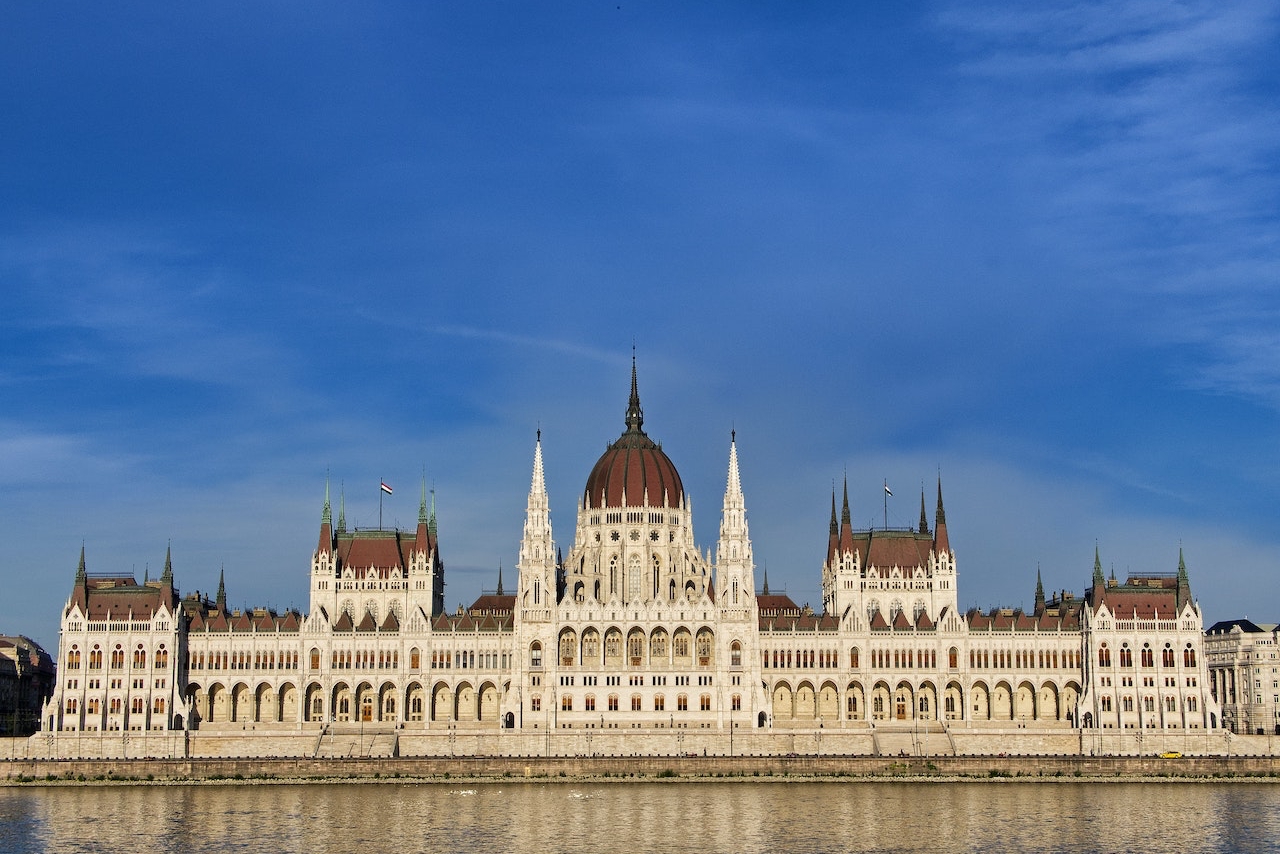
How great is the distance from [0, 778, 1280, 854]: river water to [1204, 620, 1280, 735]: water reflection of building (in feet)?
155

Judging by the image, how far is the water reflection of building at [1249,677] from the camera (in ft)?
552

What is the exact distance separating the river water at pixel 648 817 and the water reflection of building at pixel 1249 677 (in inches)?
1863

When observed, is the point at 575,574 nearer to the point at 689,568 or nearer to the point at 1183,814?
the point at 689,568

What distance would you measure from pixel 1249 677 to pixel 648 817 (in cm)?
8972

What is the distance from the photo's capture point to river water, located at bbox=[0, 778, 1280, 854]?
91.6 metres

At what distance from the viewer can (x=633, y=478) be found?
523 ft

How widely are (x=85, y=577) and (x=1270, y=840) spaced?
101 m

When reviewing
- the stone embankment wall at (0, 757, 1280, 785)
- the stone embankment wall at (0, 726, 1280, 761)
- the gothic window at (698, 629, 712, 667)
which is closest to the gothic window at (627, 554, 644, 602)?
the gothic window at (698, 629, 712, 667)

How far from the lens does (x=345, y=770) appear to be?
127 meters

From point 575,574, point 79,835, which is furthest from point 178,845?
point 575,574

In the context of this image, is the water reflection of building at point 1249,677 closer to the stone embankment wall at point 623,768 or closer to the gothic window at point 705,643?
the stone embankment wall at point 623,768

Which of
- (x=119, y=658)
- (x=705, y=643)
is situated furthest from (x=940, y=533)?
(x=119, y=658)

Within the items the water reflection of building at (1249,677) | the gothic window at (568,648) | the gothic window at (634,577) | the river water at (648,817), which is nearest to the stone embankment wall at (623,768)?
the river water at (648,817)

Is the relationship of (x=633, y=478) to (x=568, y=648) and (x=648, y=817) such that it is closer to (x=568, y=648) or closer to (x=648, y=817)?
(x=568, y=648)
